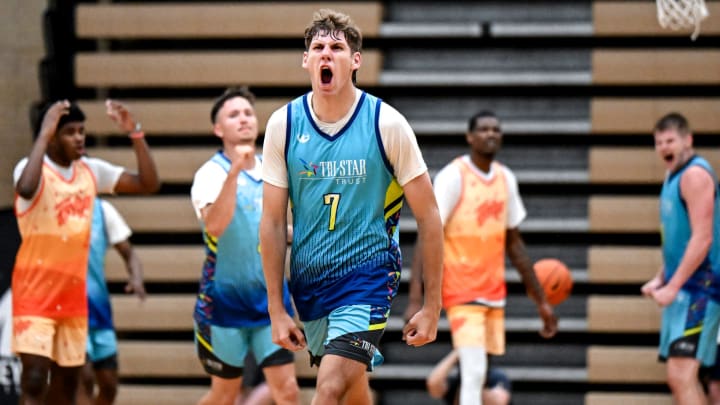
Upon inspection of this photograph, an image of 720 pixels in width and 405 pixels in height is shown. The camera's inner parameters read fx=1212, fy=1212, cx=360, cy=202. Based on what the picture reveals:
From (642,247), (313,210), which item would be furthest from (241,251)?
(642,247)

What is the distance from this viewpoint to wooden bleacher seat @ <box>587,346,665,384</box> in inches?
352

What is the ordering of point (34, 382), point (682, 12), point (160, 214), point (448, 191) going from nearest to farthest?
point (34, 382), point (682, 12), point (448, 191), point (160, 214)

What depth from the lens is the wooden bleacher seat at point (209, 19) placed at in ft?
31.2

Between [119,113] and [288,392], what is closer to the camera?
[288,392]

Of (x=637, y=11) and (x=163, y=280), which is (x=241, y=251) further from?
(x=637, y=11)

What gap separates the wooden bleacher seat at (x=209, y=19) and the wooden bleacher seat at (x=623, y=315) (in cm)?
272

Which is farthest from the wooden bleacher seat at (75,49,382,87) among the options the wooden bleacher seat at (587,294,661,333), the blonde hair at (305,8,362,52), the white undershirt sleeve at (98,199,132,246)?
the blonde hair at (305,8,362,52)

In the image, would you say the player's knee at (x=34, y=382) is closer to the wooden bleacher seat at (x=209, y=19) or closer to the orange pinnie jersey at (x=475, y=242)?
the orange pinnie jersey at (x=475, y=242)

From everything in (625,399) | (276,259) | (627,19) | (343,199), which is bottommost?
(625,399)

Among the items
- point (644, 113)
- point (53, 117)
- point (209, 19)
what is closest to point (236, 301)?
point (53, 117)

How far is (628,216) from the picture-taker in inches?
357

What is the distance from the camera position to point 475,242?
778 centimetres

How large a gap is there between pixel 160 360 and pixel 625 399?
3.55 m

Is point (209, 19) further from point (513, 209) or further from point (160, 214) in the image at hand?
point (513, 209)
